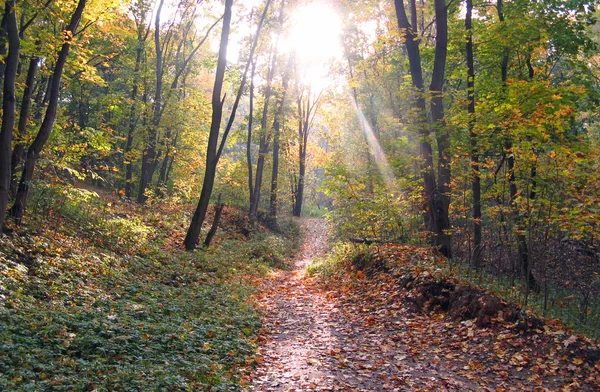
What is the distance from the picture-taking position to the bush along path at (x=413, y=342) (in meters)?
5.98

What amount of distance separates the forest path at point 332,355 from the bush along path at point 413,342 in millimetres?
16

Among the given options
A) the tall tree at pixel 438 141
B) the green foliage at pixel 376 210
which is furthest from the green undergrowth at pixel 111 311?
the tall tree at pixel 438 141

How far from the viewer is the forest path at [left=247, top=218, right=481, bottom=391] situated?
A: 19.6 feet

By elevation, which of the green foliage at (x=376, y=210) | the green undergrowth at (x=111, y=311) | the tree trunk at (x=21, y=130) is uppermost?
the tree trunk at (x=21, y=130)

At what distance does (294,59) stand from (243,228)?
33.9ft

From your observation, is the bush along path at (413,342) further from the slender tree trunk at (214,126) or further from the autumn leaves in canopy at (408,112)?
the slender tree trunk at (214,126)

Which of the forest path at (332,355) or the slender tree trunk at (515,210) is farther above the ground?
the slender tree trunk at (515,210)

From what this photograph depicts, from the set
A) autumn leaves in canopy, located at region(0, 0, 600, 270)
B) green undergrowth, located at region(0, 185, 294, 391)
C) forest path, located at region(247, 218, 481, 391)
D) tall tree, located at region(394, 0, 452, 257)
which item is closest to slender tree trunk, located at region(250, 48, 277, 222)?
autumn leaves in canopy, located at region(0, 0, 600, 270)

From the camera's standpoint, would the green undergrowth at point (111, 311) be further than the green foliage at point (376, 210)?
No

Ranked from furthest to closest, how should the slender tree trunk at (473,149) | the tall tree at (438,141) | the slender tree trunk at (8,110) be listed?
the tall tree at (438,141), the slender tree trunk at (473,149), the slender tree trunk at (8,110)

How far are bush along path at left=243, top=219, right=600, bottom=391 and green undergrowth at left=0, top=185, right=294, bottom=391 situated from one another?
805mm

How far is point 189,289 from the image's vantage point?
10.1 meters

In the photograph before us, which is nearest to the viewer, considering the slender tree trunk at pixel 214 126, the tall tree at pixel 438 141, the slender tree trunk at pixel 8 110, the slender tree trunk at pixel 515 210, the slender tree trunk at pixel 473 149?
the slender tree trunk at pixel 8 110

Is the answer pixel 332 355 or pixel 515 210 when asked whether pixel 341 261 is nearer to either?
pixel 515 210
